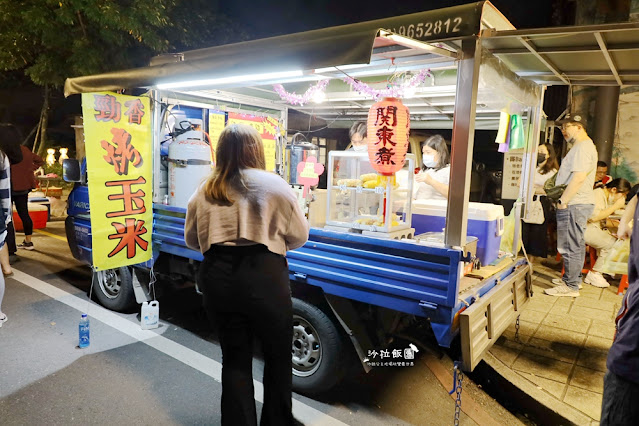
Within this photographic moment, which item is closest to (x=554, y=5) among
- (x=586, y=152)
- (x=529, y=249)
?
(x=529, y=249)

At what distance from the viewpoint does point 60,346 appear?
4.39 m

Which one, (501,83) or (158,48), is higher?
(158,48)

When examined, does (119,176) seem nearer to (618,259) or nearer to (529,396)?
(529,396)

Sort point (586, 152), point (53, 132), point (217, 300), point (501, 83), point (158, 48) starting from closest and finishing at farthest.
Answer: point (217, 300), point (501, 83), point (586, 152), point (158, 48), point (53, 132)

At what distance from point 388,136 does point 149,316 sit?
3.34 m

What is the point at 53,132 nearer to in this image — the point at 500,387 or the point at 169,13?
the point at 169,13

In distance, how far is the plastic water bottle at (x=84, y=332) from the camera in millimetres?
4320

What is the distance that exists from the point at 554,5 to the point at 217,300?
1384cm

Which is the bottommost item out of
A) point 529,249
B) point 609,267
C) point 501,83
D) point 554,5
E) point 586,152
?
point 529,249

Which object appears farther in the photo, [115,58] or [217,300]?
[115,58]

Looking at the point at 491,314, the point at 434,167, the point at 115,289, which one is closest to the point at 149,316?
the point at 115,289

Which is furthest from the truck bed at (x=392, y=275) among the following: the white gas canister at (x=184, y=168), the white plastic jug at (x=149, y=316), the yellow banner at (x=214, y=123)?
the yellow banner at (x=214, y=123)

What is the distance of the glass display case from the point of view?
3613 millimetres

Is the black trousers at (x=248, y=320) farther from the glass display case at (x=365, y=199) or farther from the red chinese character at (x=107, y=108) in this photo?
the red chinese character at (x=107, y=108)
